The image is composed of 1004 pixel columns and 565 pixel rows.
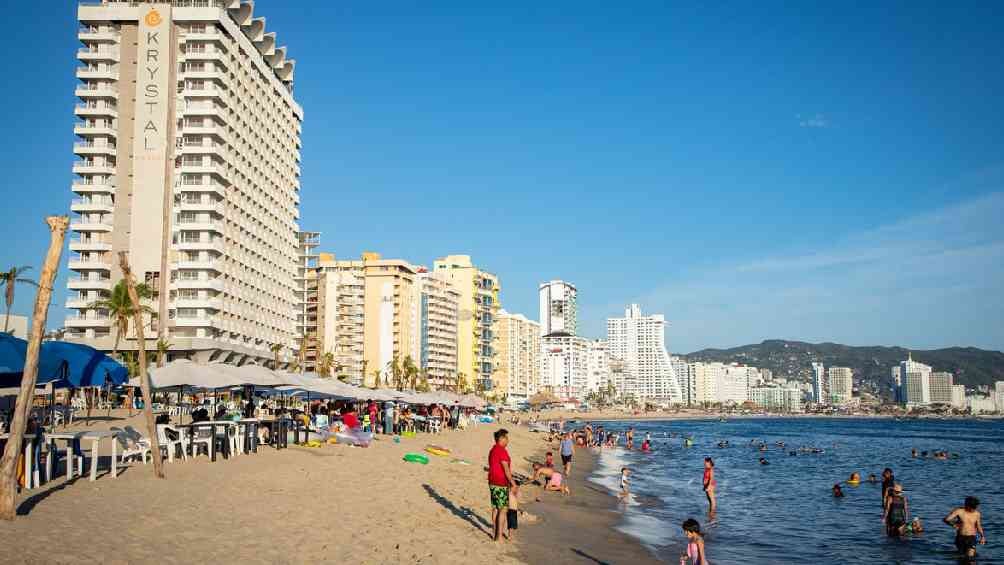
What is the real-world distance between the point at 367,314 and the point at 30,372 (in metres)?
127

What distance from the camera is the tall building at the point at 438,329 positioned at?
15038 cm

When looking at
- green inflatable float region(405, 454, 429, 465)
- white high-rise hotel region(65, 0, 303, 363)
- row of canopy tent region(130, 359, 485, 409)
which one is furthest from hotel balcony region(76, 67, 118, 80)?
green inflatable float region(405, 454, 429, 465)

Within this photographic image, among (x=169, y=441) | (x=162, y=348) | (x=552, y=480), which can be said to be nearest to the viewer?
(x=169, y=441)

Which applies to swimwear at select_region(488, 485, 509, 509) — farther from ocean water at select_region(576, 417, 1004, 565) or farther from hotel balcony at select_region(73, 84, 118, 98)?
hotel balcony at select_region(73, 84, 118, 98)

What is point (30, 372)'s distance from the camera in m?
11.2

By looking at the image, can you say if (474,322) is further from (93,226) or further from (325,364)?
(93,226)

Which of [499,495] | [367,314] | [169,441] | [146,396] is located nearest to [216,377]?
[169,441]

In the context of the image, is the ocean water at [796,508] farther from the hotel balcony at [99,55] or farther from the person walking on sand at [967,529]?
the hotel balcony at [99,55]

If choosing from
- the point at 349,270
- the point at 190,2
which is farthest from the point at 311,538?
the point at 349,270

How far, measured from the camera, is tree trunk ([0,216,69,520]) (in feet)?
33.4

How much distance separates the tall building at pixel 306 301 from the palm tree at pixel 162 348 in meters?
39.2


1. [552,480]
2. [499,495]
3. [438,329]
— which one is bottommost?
[552,480]

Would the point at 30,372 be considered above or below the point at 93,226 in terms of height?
below

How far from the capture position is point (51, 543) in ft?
29.9
